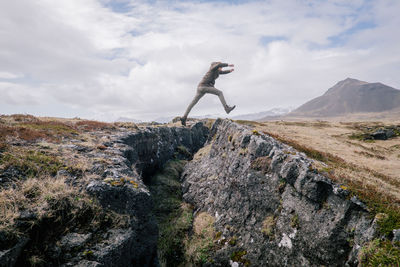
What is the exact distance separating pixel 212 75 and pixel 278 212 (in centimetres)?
1644

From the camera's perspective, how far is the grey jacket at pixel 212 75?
2169 cm

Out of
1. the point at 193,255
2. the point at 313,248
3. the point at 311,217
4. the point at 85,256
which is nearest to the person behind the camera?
the point at 85,256

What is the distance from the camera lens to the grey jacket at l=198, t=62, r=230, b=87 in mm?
21688

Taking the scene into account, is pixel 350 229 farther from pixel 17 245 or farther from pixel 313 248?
pixel 17 245

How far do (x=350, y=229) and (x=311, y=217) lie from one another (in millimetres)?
1391

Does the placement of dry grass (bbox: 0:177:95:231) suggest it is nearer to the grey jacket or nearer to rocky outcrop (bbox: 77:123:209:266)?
rocky outcrop (bbox: 77:123:209:266)

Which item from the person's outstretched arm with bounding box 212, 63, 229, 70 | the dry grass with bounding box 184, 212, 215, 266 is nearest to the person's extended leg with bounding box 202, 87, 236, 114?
the person's outstretched arm with bounding box 212, 63, 229, 70

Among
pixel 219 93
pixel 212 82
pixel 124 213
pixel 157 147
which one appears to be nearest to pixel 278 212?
pixel 124 213

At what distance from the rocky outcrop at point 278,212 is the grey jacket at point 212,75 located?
9.81 m

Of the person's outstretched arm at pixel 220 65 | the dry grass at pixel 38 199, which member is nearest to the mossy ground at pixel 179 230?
the dry grass at pixel 38 199

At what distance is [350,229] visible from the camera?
6.76 m

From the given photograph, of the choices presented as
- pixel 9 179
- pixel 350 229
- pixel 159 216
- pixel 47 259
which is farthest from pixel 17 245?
pixel 350 229

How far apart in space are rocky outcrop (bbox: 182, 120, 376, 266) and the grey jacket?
9.81 meters

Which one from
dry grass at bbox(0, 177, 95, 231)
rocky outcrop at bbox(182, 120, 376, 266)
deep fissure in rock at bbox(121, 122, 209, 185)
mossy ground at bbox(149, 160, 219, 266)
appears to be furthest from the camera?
deep fissure in rock at bbox(121, 122, 209, 185)
